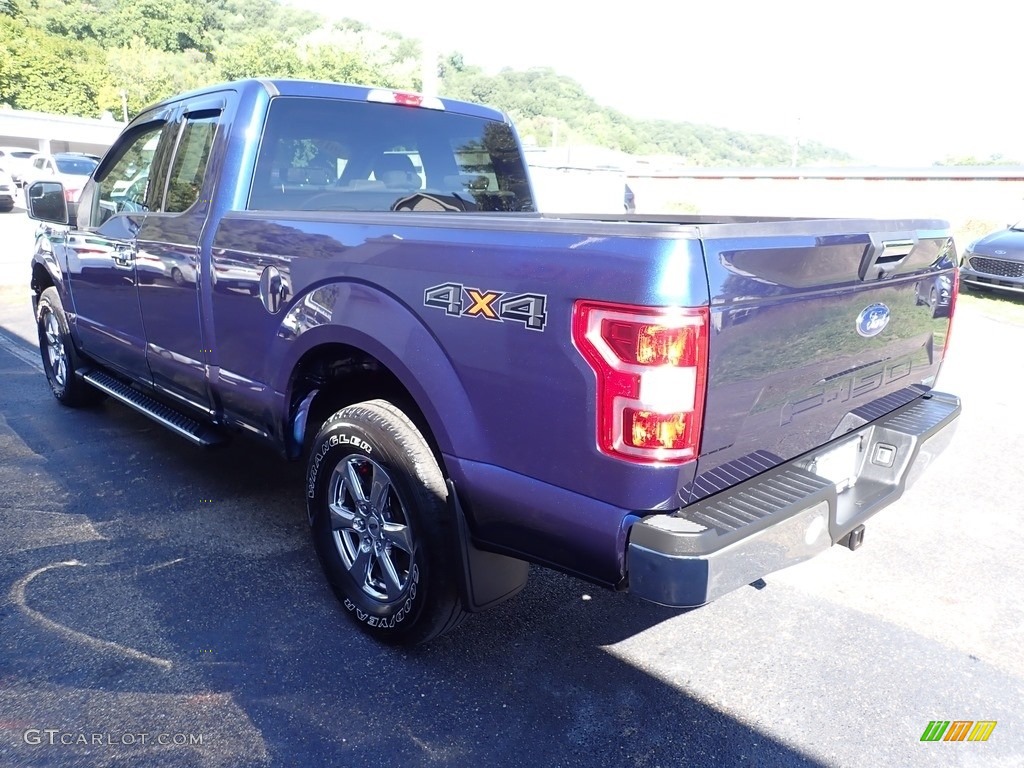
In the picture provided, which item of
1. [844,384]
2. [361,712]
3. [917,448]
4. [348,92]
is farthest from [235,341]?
[917,448]

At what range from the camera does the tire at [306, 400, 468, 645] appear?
2.42 meters

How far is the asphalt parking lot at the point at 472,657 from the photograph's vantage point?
2.27 meters

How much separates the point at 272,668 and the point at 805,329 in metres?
2.00

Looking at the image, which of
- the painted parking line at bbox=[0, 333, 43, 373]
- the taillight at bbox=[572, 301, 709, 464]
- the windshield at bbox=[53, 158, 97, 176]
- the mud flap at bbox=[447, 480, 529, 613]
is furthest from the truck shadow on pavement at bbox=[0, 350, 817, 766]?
the windshield at bbox=[53, 158, 97, 176]

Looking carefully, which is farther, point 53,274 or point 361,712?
point 53,274

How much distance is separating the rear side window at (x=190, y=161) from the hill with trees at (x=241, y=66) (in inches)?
1862

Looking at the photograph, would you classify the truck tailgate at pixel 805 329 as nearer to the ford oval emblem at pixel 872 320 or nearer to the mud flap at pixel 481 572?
the ford oval emblem at pixel 872 320

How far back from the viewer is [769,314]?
2062mm

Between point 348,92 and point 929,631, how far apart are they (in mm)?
3346

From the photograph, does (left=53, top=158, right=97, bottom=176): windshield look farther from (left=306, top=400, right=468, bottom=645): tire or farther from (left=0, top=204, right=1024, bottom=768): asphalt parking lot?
(left=306, top=400, right=468, bottom=645): tire

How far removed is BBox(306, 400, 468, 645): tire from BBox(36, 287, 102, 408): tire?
2.93m

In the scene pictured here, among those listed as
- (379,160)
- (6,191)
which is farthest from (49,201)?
(6,191)

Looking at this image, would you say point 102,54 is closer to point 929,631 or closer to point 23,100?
point 23,100

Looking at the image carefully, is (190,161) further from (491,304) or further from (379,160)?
(491,304)
